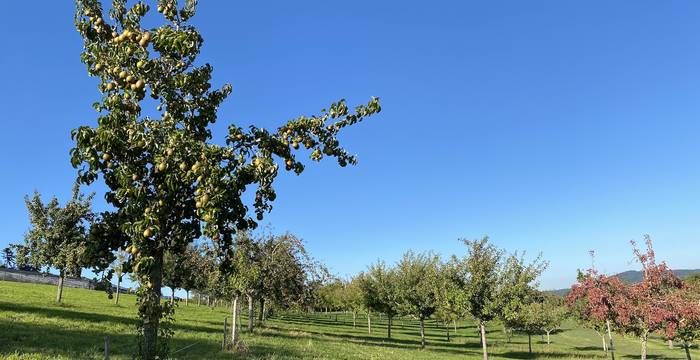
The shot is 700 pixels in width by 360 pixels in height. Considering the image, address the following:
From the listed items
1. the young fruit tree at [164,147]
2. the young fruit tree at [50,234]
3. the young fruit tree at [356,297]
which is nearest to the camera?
the young fruit tree at [164,147]

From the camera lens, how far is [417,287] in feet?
160

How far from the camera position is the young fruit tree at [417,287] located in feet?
159

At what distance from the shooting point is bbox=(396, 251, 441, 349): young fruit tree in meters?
48.4

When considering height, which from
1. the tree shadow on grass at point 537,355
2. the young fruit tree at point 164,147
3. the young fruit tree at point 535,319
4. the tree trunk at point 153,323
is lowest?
the tree shadow on grass at point 537,355

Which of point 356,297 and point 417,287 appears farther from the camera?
point 356,297

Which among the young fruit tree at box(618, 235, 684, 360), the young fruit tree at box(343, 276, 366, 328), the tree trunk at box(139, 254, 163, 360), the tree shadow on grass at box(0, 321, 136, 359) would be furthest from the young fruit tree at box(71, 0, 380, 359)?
the young fruit tree at box(343, 276, 366, 328)

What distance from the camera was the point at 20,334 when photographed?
19969mm

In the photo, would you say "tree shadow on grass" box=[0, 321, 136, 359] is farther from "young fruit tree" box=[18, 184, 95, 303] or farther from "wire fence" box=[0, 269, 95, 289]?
"wire fence" box=[0, 269, 95, 289]

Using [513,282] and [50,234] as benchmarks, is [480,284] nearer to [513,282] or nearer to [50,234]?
[513,282]

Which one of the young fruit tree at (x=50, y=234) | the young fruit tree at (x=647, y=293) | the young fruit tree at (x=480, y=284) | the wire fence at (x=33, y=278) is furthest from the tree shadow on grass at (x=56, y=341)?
the wire fence at (x=33, y=278)

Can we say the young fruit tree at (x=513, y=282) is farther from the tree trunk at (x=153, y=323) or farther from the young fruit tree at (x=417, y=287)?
the tree trunk at (x=153, y=323)

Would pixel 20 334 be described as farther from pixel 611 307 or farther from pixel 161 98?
pixel 611 307

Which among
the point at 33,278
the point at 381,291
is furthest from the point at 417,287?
the point at 33,278

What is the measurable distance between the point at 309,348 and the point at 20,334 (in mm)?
14619
